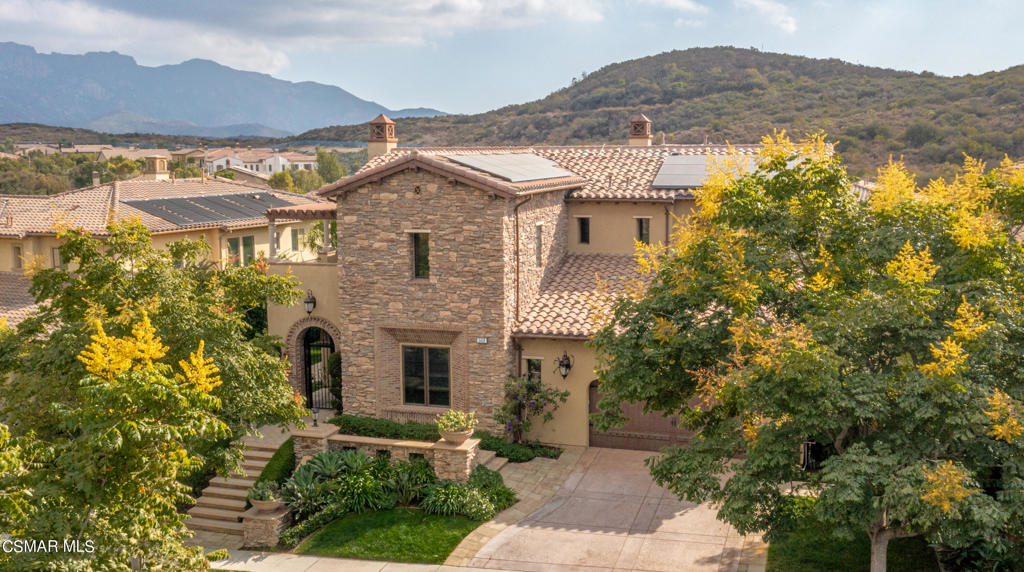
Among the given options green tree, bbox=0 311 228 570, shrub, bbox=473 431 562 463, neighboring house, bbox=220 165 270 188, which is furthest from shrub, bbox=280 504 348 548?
neighboring house, bbox=220 165 270 188

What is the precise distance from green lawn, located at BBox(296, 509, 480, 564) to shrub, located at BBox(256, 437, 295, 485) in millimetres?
2140

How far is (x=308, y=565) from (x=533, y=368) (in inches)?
307

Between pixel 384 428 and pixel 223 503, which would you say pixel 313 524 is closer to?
pixel 223 503

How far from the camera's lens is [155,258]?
53.1 feet

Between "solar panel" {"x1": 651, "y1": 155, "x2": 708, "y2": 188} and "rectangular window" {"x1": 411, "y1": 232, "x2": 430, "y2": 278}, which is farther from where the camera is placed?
"solar panel" {"x1": 651, "y1": 155, "x2": 708, "y2": 188}

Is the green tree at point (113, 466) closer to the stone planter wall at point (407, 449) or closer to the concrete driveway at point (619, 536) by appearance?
the concrete driveway at point (619, 536)

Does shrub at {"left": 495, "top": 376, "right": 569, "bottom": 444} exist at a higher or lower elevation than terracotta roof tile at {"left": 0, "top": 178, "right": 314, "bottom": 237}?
lower

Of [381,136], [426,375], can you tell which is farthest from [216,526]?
[381,136]

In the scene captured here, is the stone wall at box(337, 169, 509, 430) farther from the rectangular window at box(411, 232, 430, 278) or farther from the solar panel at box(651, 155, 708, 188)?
the solar panel at box(651, 155, 708, 188)

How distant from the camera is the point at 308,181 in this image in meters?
76.3

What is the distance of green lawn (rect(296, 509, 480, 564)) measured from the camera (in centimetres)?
1611

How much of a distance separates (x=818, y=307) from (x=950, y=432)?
247cm

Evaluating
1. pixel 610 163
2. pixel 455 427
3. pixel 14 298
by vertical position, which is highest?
pixel 610 163

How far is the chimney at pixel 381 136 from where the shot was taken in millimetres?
27609
